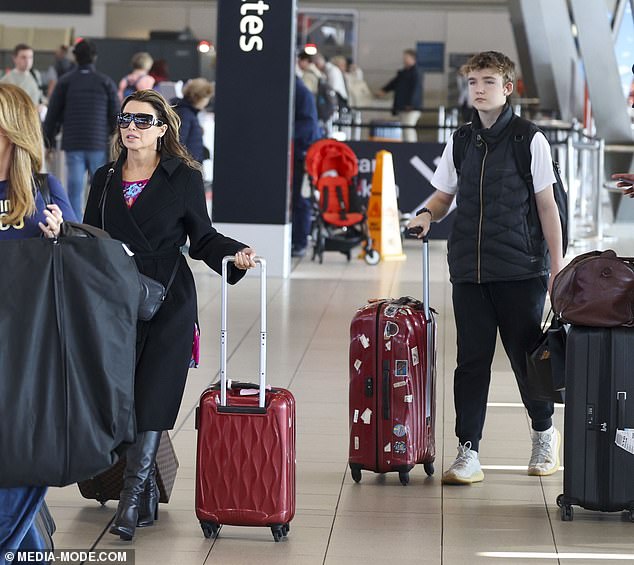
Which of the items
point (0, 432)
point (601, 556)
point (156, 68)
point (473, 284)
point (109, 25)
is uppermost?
point (109, 25)

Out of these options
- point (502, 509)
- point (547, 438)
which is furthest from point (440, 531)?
point (547, 438)

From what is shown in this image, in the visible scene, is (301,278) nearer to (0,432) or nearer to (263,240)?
(263,240)

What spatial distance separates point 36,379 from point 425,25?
2750 centimetres

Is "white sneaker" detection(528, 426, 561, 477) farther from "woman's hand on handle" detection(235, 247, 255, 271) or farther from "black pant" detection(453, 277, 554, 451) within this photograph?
"woman's hand on handle" detection(235, 247, 255, 271)

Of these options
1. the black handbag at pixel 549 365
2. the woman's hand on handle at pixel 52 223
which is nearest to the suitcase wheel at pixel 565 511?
the black handbag at pixel 549 365

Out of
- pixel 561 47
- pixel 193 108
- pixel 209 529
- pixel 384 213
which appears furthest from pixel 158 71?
pixel 209 529

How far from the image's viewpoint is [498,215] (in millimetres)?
4562

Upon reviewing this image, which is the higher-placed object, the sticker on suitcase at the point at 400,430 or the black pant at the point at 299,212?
the black pant at the point at 299,212

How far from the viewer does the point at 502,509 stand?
4.44 m

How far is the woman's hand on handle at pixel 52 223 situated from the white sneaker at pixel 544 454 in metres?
2.34

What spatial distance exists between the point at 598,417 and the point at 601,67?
36.9 feet

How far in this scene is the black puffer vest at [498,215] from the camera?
455 centimetres

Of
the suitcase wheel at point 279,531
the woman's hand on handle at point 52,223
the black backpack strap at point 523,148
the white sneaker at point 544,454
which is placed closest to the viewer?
the woman's hand on handle at point 52,223

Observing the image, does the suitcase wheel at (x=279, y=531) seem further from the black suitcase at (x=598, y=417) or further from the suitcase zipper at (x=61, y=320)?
the suitcase zipper at (x=61, y=320)
